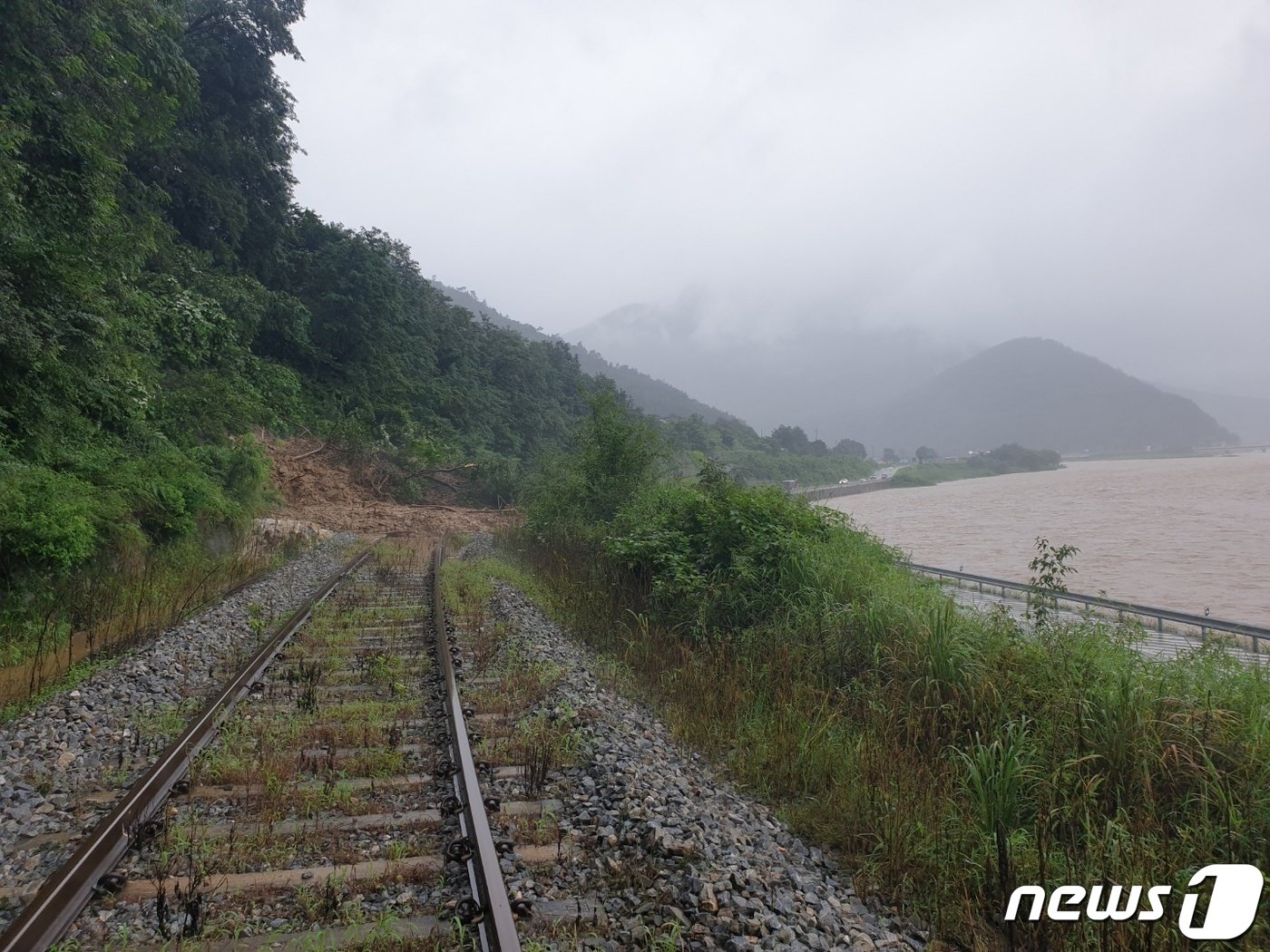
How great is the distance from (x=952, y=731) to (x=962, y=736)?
2.8 inches

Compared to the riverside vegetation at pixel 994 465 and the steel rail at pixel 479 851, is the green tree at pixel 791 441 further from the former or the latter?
the steel rail at pixel 479 851

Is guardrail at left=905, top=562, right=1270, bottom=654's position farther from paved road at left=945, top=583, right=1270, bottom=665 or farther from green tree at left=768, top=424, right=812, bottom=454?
green tree at left=768, top=424, right=812, bottom=454

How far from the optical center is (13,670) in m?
6.23

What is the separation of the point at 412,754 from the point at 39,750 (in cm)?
238

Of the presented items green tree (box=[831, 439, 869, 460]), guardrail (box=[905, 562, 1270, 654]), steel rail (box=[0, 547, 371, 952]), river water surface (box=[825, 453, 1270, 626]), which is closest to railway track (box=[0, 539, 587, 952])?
steel rail (box=[0, 547, 371, 952])

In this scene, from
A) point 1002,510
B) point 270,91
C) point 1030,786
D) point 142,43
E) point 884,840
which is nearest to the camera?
point 884,840

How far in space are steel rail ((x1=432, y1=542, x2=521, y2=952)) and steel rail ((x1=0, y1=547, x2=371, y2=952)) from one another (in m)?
1.56

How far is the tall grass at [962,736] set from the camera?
12.0 feet

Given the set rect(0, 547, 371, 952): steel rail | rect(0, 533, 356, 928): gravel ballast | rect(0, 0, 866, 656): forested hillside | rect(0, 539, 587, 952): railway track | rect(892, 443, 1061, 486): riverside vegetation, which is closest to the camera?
rect(0, 547, 371, 952): steel rail

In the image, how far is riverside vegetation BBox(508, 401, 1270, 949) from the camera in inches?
145

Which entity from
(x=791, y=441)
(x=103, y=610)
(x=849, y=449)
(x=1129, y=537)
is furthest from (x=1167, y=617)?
(x=849, y=449)

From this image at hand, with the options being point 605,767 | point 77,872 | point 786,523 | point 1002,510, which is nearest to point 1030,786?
point 605,767

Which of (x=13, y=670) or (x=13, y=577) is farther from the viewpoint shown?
(x=13, y=577)

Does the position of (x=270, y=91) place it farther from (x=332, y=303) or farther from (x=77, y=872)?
(x=77, y=872)
